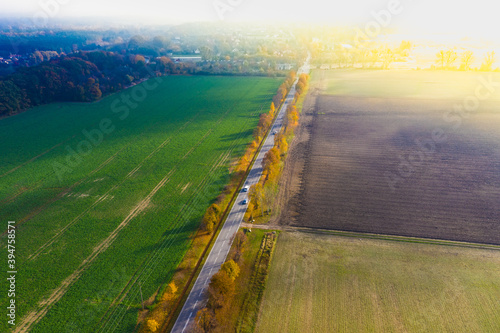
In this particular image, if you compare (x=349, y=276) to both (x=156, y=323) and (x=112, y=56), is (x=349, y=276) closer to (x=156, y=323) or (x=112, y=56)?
(x=156, y=323)

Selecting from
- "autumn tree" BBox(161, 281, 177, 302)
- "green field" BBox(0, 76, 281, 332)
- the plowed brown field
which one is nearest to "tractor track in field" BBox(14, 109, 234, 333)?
"green field" BBox(0, 76, 281, 332)

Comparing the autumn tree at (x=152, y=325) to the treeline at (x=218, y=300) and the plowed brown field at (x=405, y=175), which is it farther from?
the plowed brown field at (x=405, y=175)

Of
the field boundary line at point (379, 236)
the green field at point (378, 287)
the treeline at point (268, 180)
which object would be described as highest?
the treeline at point (268, 180)

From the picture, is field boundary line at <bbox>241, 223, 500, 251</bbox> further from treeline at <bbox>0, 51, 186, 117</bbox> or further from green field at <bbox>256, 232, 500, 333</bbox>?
treeline at <bbox>0, 51, 186, 117</bbox>

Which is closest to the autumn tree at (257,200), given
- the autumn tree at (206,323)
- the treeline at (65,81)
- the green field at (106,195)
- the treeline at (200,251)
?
the treeline at (200,251)

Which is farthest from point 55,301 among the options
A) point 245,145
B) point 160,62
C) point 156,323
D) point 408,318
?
point 160,62

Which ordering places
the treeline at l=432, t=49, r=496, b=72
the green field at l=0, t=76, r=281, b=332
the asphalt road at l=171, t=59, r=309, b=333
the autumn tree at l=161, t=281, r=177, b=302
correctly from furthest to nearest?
the treeline at l=432, t=49, r=496, b=72, the green field at l=0, t=76, r=281, b=332, the autumn tree at l=161, t=281, r=177, b=302, the asphalt road at l=171, t=59, r=309, b=333
